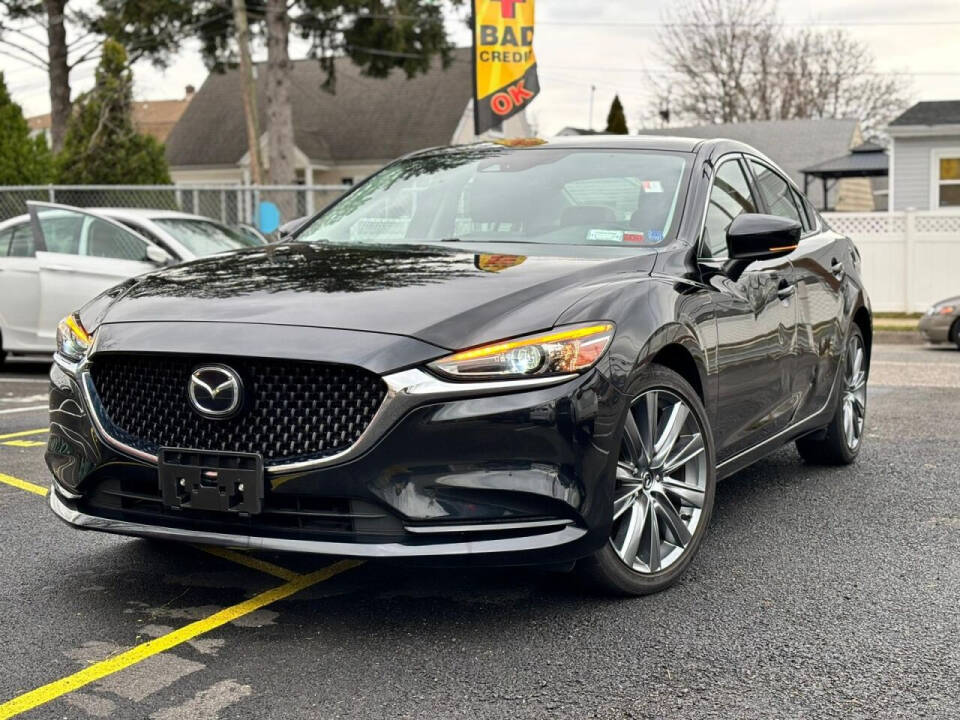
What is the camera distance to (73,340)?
13.6ft

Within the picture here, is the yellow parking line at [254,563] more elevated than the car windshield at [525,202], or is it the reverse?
the car windshield at [525,202]

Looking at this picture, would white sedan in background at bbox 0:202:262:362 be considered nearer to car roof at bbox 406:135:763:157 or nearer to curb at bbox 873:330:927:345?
car roof at bbox 406:135:763:157

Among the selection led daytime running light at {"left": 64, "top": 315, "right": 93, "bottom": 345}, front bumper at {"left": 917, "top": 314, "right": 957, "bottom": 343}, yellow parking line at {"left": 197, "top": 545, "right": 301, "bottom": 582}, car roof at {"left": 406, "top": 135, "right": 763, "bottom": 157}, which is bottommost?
front bumper at {"left": 917, "top": 314, "right": 957, "bottom": 343}

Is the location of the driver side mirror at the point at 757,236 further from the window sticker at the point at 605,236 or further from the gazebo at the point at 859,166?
the gazebo at the point at 859,166

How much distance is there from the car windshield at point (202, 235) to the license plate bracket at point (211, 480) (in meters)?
7.74

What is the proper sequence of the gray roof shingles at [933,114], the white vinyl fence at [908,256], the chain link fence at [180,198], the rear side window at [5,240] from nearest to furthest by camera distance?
the rear side window at [5,240] < the chain link fence at [180,198] < the white vinyl fence at [908,256] < the gray roof shingles at [933,114]

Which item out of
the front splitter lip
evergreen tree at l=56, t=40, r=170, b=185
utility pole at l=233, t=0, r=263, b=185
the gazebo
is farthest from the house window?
the front splitter lip

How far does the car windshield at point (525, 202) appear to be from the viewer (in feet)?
15.7

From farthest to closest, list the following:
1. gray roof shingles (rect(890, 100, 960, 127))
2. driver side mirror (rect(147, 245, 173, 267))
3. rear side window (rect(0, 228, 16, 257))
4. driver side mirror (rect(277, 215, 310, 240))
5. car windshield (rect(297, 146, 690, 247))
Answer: gray roof shingles (rect(890, 100, 960, 127))
rear side window (rect(0, 228, 16, 257))
driver side mirror (rect(147, 245, 173, 267))
driver side mirror (rect(277, 215, 310, 240))
car windshield (rect(297, 146, 690, 247))

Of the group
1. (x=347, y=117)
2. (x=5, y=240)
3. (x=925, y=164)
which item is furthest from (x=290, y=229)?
(x=347, y=117)

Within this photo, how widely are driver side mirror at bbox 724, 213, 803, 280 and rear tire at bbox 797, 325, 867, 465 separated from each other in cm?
170

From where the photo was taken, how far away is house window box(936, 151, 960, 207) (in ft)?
84.1

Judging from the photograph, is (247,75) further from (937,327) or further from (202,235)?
(937,327)

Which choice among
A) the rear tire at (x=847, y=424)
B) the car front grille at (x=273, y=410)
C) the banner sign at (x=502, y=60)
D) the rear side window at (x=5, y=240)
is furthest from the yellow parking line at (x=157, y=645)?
the banner sign at (x=502, y=60)
